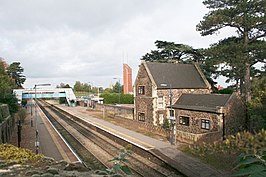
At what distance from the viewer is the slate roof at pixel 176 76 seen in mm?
34000

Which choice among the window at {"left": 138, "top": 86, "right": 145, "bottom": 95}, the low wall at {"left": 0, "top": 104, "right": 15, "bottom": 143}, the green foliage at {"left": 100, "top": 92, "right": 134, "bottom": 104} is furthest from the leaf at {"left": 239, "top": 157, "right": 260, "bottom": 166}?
the green foliage at {"left": 100, "top": 92, "right": 134, "bottom": 104}

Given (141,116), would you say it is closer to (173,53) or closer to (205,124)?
(205,124)

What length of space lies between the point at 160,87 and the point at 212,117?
883 centimetres

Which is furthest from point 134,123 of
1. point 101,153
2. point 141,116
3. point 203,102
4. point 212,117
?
point 212,117

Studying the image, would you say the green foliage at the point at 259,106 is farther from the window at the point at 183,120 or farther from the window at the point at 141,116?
the window at the point at 141,116

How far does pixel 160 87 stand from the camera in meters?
32.5

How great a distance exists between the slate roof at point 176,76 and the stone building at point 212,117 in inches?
208

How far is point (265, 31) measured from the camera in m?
24.2

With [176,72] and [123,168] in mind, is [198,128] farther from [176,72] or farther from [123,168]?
[123,168]

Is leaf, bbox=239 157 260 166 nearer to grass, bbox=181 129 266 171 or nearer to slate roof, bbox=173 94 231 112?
grass, bbox=181 129 266 171

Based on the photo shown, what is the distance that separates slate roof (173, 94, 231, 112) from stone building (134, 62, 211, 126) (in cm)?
188

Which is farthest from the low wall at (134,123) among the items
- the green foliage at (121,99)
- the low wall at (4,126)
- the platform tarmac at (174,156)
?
the green foliage at (121,99)

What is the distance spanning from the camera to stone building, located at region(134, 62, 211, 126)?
32.5m

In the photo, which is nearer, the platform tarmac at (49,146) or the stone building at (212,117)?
the platform tarmac at (49,146)
